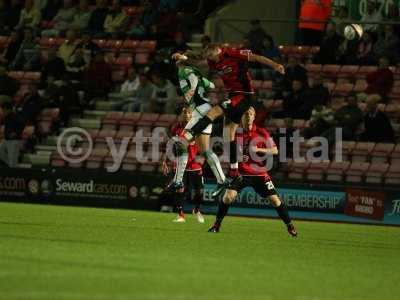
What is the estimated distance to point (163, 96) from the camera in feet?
88.4

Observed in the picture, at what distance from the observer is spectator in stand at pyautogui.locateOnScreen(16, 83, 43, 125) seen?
27750mm

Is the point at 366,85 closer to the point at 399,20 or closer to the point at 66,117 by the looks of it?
the point at 399,20

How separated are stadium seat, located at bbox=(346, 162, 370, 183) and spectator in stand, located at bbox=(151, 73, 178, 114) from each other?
4649 mm

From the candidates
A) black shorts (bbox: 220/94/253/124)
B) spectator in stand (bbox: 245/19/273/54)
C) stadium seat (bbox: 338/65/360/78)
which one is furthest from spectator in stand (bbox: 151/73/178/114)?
black shorts (bbox: 220/94/253/124)

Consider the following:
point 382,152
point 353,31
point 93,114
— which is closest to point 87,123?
point 93,114

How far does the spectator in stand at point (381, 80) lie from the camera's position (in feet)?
80.9

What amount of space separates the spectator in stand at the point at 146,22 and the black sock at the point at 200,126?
9731 millimetres

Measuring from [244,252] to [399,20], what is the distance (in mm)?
12034

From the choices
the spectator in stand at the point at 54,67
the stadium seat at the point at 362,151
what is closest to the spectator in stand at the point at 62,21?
the spectator in stand at the point at 54,67

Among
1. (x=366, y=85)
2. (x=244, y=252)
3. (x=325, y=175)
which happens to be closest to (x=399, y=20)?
(x=366, y=85)

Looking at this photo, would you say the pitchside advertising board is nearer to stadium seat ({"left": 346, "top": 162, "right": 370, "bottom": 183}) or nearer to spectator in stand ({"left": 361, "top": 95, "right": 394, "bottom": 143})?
stadium seat ({"left": 346, "top": 162, "right": 370, "bottom": 183})

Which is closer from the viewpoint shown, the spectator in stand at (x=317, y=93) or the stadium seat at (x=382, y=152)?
the stadium seat at (x=382, y=152)

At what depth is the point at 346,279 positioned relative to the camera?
41.3 ft

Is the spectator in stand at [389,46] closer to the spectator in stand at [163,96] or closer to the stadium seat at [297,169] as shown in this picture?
the stadium seat at [297,169]
